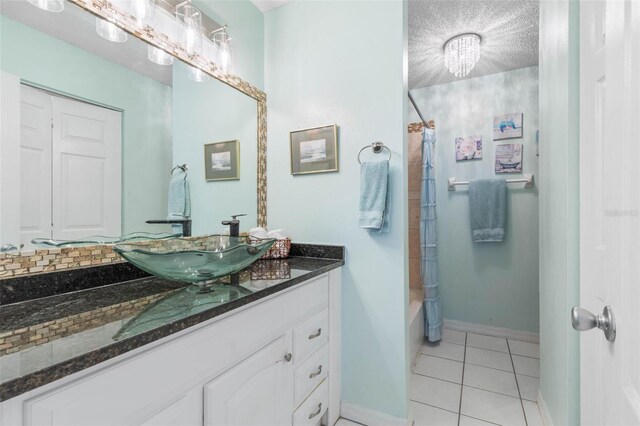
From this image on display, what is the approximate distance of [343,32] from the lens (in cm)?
169

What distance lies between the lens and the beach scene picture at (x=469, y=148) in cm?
281

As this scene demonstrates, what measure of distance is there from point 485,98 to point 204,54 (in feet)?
8.32

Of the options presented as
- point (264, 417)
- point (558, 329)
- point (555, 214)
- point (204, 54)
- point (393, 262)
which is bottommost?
point (264, 417)

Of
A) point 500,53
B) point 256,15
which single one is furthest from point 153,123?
point 500,53

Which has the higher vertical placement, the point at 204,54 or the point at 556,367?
the point at 204,54

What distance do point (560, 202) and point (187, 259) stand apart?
5.15 ft

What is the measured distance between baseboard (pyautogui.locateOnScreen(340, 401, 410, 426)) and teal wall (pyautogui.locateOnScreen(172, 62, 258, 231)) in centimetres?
Result: 122

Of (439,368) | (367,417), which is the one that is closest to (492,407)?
(439,368)

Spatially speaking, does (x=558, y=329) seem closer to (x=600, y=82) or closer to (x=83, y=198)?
(x=600, y=82)

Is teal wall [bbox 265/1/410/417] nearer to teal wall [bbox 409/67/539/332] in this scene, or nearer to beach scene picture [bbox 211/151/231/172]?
beach scene picture [bbox 211/151/231/172]

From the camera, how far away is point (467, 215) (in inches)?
114

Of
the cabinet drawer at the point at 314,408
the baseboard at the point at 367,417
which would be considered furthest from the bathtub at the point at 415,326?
the cabinet drawer at the point at 314,408

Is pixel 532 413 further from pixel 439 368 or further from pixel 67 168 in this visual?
pixel 67 168

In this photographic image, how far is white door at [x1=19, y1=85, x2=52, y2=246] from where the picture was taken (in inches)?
35.8
